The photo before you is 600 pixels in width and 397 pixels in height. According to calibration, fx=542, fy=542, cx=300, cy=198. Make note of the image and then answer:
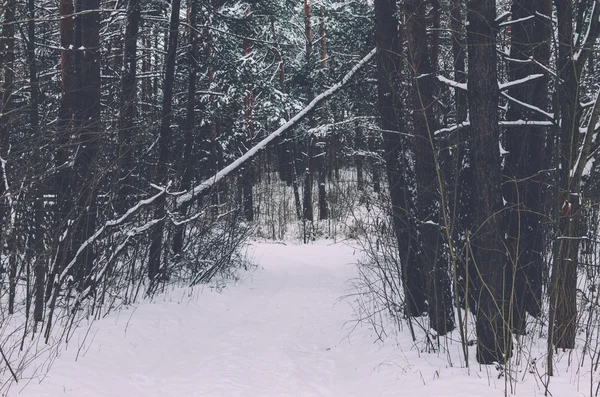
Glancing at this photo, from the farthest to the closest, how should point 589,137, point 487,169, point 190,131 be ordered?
1. point 190,131
2. point 487,169
3. point 589,137

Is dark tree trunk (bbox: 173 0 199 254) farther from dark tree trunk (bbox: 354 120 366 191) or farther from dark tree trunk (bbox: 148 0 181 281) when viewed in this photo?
dark tree trunk (bbox: 354 120 366 191)

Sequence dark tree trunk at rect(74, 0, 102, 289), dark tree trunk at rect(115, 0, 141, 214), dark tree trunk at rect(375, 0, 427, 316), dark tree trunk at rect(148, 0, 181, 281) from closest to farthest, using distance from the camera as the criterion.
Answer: dark tree trunk at rect(74, 0, 102, 289), dark tree trunk at rect(375, 0, 427, 316), dark tree trunk at rect(115, 0, 141, 214), dark tree trunk at rect(148, 0, 181, 281)

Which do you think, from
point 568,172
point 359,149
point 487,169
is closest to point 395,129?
point 487,169

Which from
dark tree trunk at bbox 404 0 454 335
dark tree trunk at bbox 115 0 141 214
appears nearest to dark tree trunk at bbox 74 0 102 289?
dark tree trunk at bbox 115 0 141 214

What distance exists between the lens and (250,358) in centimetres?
682

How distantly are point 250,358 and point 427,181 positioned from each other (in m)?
3.28

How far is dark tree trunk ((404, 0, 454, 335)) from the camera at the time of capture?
7082 millimetres

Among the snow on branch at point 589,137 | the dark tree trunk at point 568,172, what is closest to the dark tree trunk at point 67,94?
the dark tree trunk at point 568,172

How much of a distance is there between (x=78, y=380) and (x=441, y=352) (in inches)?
160

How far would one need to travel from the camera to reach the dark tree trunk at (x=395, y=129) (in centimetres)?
779

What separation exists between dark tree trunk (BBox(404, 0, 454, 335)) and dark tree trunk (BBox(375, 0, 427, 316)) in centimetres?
41

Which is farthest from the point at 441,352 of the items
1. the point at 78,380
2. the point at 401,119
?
the point at 78,380

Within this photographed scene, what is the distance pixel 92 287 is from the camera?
731 cm

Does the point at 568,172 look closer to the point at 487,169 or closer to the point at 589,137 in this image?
the point at 589,137
